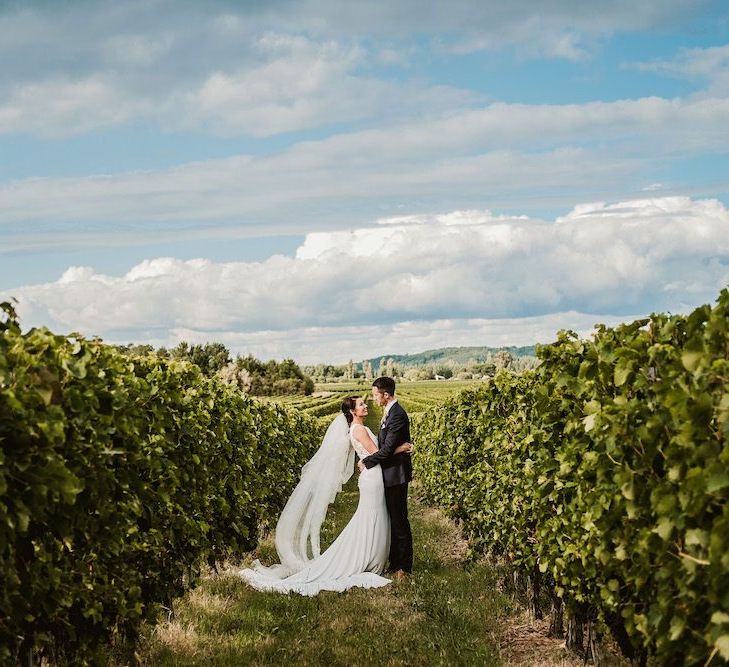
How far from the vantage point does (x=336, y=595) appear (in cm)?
1059

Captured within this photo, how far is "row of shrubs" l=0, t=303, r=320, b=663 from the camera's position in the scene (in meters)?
4.50

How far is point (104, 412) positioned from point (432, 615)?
16.6 ft

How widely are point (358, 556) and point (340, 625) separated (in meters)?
2.72

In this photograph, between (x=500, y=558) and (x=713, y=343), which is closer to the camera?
(x=713, y=343)

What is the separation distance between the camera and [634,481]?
5078mm

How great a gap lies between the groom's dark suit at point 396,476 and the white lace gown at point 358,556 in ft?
0.39

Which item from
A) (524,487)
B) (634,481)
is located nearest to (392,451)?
(524,487)

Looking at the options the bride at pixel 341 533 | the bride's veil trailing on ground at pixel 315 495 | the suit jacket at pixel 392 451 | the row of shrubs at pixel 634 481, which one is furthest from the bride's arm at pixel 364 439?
the row of shrubs at pixel 634 481

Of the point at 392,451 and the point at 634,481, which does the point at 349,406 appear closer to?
the point at 392,451

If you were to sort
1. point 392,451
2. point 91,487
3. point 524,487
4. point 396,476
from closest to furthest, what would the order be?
1. point 91,487
2. point 524,487
3. point 392,451
4. point 396,476

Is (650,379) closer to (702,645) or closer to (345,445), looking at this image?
(702,645)

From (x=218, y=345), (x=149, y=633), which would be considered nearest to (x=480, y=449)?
(x=149, y=633)

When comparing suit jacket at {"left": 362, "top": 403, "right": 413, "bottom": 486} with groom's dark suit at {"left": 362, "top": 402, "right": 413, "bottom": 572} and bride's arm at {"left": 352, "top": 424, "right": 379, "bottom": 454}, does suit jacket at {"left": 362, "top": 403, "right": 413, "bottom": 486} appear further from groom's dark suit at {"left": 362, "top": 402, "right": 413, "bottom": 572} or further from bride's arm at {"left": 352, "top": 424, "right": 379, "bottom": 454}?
bride's arm at {"left": 352, "top": 424, "right": 379, "bottom": 454}

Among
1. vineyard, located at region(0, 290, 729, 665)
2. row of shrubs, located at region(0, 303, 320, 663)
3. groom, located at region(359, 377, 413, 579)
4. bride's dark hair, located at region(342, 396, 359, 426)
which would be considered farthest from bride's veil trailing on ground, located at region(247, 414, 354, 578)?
row of shrubs, located at region(0, 303, 320, 663)
